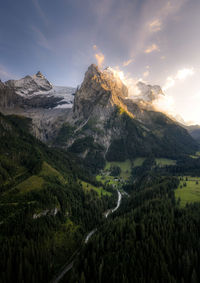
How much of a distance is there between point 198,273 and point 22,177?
420 feet

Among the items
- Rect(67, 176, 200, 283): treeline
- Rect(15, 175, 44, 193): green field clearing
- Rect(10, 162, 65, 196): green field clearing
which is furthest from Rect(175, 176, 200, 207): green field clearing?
Rect(10, 162, 65, 196): green field clearing

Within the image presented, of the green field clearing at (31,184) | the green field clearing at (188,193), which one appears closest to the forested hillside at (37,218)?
the green field clearing at (31,184)

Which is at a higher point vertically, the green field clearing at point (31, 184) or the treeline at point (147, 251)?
the green field clearing at point (31, 184)

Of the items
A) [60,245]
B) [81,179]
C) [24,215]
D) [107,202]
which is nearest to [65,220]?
[60,245]

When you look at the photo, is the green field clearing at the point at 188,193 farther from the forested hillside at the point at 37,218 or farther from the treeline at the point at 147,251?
the forested hillside at the point at 37,218

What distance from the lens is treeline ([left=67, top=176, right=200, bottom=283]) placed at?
53.5 m

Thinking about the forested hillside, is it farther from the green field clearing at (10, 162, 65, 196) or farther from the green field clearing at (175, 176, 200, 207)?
the green field clearing at (175, 176, 200, 207)

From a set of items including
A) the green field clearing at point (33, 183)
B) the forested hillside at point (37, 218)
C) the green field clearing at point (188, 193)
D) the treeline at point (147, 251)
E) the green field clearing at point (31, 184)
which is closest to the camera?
the treeline at point (147, 251)

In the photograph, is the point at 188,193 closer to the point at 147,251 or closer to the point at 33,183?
the point at 147,251

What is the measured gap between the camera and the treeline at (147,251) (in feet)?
175

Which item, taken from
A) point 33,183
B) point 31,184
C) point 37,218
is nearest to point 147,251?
point 37,218

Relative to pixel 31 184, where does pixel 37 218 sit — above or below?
below

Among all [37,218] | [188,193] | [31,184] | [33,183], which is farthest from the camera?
[188,193]

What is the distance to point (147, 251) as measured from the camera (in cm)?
6284
